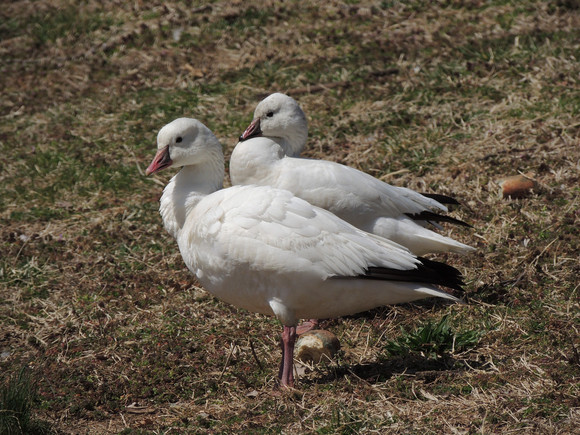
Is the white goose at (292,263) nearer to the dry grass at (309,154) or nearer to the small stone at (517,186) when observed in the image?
the dry grass at (309,154)

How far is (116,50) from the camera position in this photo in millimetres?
9047

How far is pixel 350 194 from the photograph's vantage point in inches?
197

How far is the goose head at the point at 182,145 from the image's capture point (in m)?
4.82

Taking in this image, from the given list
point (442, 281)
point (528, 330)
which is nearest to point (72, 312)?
point (442, 281)

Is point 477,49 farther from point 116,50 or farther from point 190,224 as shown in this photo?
point 190,224

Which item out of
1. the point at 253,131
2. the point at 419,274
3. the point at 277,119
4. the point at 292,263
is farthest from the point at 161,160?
the point at 419,274

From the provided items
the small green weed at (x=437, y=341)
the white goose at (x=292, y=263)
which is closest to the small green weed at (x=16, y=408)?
the white goose at (x=292, y=263)

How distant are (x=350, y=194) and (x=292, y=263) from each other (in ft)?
3.49

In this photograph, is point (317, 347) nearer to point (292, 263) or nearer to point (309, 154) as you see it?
point (292, 263)

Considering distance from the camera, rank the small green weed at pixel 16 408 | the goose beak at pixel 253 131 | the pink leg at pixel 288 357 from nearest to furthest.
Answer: the small green weed at pixel 16 408
the pink leg at pixel 288 357
the goose beak at pixel 253 131

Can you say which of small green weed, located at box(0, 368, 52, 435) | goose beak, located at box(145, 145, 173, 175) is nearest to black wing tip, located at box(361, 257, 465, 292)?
goose beak, located at box(145, 145, 173, 175)

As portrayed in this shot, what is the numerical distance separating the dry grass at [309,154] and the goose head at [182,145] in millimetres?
1102

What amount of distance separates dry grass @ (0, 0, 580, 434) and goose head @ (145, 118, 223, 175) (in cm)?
110

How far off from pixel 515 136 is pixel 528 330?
8.71 ft
